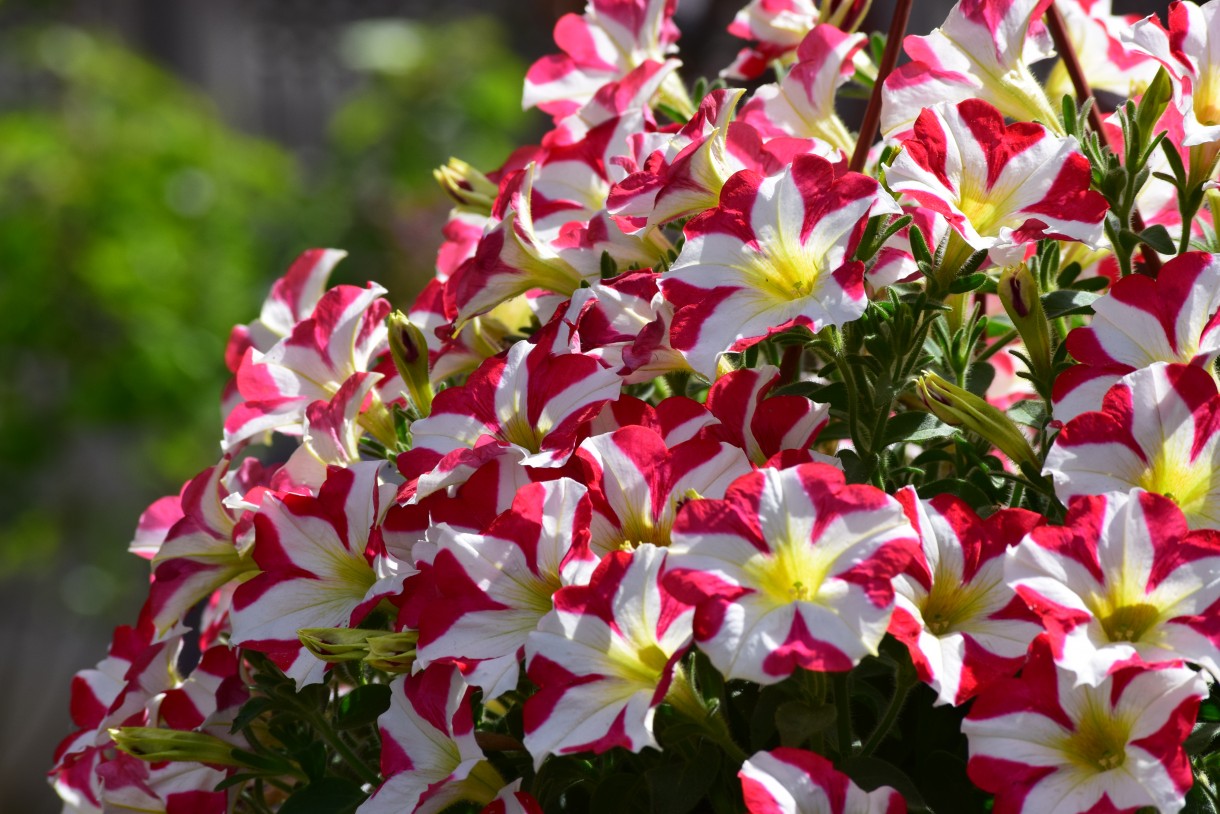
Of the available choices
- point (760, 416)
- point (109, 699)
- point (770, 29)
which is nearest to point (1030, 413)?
point (760, 416)

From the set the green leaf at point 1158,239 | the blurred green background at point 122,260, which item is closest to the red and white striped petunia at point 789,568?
the green leaf at point 1158,239

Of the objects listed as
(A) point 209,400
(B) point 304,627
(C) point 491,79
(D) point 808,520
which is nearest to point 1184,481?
(D) point 808,520

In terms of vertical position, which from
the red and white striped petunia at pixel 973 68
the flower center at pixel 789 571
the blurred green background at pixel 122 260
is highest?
the red and white striped petunia at pixel 973 68

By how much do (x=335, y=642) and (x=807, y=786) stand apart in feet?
0.70

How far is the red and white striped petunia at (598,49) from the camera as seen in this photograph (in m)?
0.81

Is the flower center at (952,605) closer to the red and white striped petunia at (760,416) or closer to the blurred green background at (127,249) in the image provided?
the red and white striped petunia at (760,416)

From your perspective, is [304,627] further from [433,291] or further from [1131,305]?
[1131,305]

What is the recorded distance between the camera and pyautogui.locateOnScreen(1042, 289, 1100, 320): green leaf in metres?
0.61

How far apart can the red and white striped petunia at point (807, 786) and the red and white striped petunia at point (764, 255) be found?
0.51 ft

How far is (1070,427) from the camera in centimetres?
51

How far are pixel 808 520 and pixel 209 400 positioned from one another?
2943 mm

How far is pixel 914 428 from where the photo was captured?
598 mm

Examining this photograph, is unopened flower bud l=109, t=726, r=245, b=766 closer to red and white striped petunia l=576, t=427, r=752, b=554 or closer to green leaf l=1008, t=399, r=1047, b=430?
red and white striped petunia l=576, t=427, r=752, b=554

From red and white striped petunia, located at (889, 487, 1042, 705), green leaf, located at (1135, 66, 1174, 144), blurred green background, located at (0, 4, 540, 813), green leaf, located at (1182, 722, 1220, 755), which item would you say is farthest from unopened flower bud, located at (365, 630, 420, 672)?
blurred green background, located at (0, 4, 540, 813)
